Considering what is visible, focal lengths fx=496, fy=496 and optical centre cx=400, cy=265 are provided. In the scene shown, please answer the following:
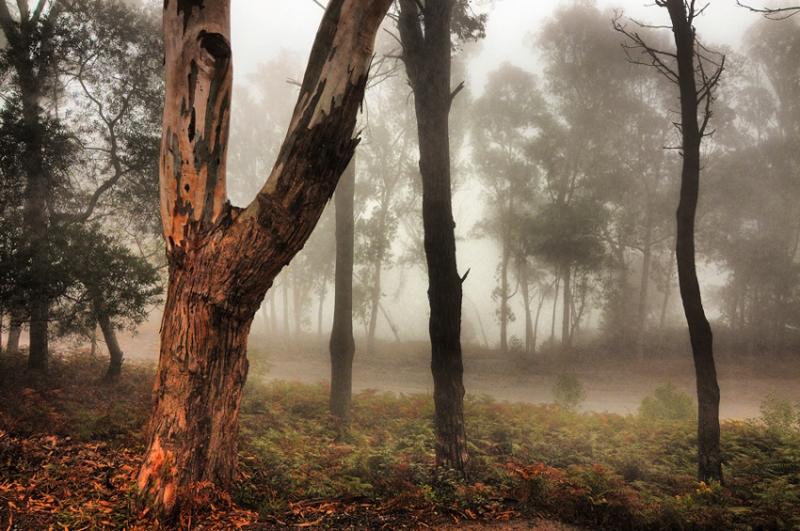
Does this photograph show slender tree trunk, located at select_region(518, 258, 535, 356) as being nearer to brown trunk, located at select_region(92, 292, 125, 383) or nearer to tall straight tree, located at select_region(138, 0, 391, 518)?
brown trunk, located at select_region(92, 292, 125, 383)

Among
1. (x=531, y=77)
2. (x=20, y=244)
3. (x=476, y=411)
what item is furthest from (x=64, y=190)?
(x=531, y=77)

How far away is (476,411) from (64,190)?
10.4 metres

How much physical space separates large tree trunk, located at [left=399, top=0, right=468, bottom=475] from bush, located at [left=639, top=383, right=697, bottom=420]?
8520 millimetres

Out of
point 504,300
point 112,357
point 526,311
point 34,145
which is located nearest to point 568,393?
point 504,300

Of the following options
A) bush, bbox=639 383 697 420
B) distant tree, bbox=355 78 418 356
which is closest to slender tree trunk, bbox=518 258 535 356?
distant tree, bbox=355 78 418 356

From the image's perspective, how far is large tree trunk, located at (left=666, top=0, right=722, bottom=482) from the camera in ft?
23.7

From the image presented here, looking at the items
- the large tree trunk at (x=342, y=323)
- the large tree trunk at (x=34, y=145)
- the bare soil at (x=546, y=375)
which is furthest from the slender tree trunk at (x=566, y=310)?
the large tree trunk at (x=34, y=145)

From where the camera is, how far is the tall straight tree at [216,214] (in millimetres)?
3994

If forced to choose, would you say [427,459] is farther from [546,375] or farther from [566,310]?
[566,310]

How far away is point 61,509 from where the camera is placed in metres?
3.99

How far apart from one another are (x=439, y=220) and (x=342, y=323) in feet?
14.6

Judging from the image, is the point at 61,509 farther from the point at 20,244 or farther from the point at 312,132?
the point at 20,244

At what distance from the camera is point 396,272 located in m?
27.3

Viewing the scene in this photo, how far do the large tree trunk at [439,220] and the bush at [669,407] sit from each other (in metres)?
8.52
